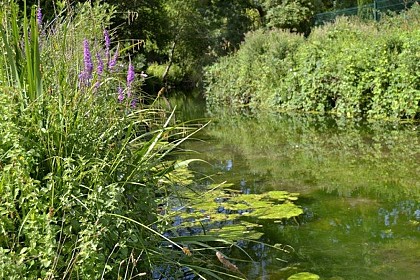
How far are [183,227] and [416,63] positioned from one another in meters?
7.08

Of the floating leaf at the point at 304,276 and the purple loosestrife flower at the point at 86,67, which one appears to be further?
the floating leaf at the point at 304,276

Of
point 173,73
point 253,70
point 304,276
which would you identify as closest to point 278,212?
point 304,276

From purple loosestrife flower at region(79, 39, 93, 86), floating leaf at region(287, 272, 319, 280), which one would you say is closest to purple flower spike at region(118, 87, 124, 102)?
purple loosestrife flower at region(79, 39, 93, 86)

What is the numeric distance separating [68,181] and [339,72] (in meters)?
10.1

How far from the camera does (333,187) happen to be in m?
6.10

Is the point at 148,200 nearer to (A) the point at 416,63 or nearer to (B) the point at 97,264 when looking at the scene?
(B) the point at 97,264

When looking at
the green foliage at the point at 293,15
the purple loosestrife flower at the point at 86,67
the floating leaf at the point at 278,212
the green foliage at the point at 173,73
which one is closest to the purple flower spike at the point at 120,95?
the purple loosestrife flower at the point at 86,67

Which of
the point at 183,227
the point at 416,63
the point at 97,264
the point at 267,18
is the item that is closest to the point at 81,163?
the point at 97,264

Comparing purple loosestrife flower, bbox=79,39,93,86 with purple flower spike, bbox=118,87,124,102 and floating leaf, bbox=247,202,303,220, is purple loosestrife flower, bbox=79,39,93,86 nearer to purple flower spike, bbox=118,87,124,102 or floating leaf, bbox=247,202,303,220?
purple flower spike, bbox=118,87,124,102

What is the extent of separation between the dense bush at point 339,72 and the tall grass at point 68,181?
7962mm

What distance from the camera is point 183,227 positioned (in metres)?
4.55

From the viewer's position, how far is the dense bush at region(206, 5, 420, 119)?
34.2 feet

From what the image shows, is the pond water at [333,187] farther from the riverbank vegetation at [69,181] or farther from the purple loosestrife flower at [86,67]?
the purple loosestrife flower at [86,67]

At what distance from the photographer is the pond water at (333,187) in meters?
4.00
